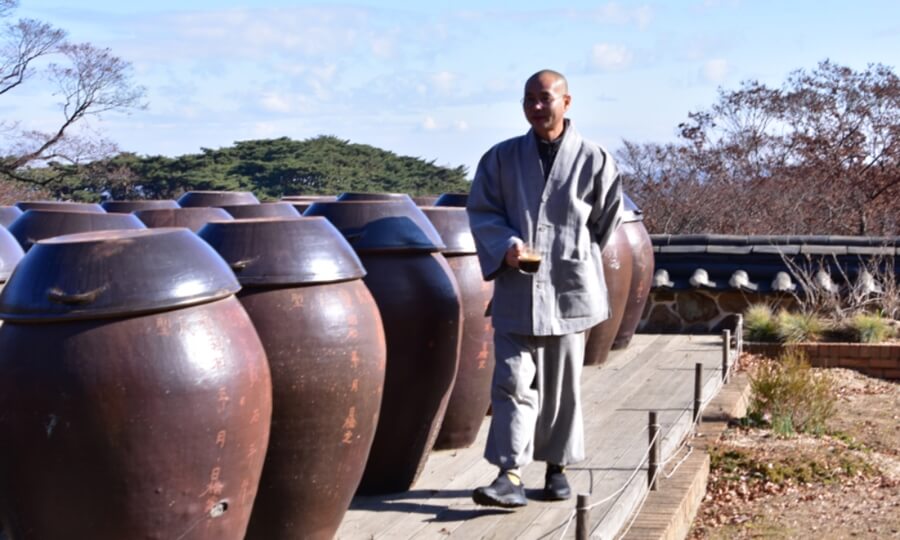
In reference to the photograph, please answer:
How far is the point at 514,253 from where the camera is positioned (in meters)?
5.17

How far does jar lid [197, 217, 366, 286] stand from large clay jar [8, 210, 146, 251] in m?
1.01

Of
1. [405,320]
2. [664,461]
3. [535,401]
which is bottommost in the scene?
[664,461]

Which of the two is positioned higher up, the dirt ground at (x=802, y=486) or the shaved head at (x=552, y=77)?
the shaved head at (x=552, y=77)

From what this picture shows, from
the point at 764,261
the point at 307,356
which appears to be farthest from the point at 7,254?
the point at 764,261

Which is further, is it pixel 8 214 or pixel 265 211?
pixel 8 214

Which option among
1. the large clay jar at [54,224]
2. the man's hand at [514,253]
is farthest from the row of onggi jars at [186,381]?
the man's hand at [514,253]

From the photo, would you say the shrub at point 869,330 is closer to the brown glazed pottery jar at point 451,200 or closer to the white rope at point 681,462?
the white rope at point 681,462

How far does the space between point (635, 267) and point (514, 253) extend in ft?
15.6

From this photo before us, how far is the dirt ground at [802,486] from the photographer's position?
268 inches

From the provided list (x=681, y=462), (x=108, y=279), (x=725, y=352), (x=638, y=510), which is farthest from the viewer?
(x=725, y=352)

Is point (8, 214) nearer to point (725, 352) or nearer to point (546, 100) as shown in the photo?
point (546, 100)

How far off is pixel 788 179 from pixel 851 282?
19.8ft

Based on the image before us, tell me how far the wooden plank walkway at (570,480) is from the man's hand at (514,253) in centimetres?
102

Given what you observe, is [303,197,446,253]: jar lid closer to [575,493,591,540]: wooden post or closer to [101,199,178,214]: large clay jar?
[575,493,591,540]: wooden post
